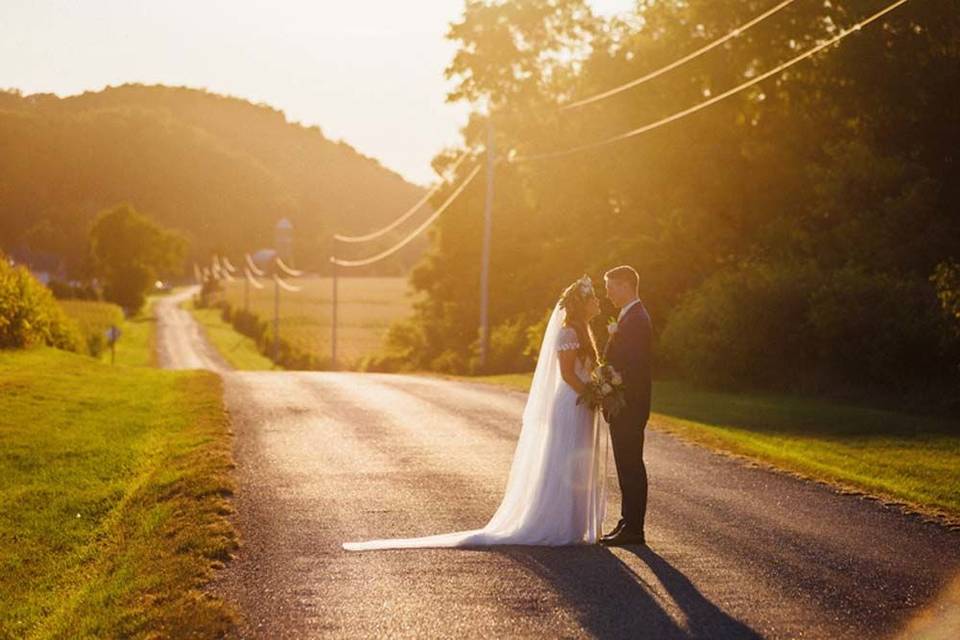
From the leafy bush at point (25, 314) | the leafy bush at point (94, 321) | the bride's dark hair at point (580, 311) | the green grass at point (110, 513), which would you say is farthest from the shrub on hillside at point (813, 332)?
the leafy bush at point (94, 321)

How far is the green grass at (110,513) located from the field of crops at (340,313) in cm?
4019

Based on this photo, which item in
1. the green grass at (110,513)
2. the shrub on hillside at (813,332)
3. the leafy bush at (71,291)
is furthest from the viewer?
the leafy bush at (71,291)

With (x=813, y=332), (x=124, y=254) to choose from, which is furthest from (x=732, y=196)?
(x=124, y=254)

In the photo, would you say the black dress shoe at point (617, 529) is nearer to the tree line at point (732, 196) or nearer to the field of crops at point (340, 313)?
the tree line at point (732, 196)


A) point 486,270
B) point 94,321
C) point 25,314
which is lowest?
point 94,321

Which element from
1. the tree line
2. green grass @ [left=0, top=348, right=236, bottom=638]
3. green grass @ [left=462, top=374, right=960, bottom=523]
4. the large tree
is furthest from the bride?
the large tree

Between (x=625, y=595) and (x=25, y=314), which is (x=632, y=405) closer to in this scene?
(x=625, y=595)

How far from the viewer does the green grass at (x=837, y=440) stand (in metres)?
14.5

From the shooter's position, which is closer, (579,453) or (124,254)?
(579,453)

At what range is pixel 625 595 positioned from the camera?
848cm

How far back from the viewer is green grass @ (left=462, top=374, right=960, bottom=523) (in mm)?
14500

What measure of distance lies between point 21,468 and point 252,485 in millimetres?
4388

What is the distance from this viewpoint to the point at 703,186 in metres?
43.2

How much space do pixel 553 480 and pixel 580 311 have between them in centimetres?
163
